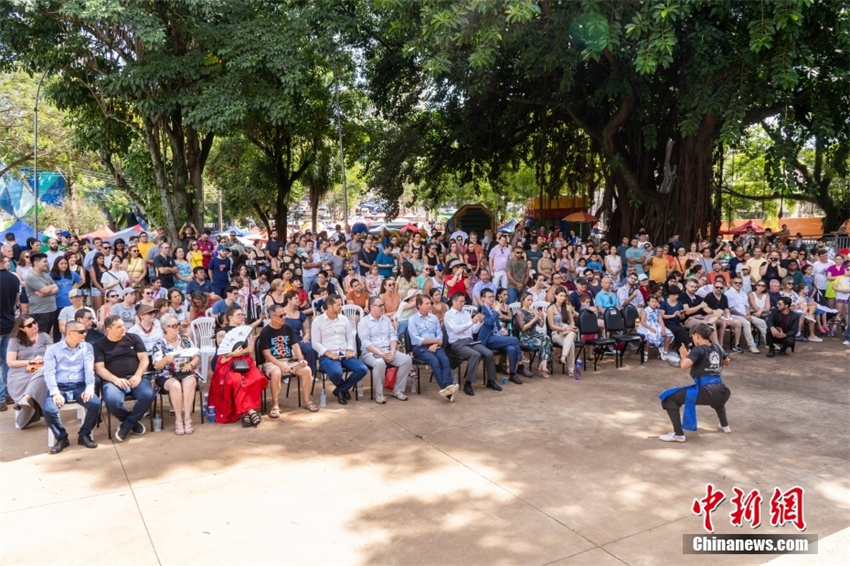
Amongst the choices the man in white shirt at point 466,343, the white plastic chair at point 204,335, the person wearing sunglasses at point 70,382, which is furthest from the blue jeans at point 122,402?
the man in white shirt at point 466,343

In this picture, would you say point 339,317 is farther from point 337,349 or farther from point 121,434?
point 121,434

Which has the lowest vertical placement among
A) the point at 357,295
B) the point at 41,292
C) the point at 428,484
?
the point at 428,484

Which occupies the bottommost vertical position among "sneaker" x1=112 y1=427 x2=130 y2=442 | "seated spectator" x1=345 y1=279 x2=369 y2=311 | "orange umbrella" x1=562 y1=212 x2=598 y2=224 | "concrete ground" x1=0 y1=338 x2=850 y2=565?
"concrete ground" x1=0 y1=338 x2=850 y2=565

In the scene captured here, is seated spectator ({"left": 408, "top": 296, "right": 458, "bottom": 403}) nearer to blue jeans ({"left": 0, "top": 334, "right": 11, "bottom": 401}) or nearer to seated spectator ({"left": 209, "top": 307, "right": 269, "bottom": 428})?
seated spectator ({"left": 209, "top": 307, "right": 269, "bottom": 428})

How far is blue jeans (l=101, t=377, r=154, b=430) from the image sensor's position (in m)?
6.88

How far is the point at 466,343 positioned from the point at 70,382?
15.1 feet

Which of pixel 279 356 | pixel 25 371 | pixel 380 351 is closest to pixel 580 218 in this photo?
pixel 380 351

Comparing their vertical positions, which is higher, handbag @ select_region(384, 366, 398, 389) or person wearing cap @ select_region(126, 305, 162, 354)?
person wearing cap @ select_region(126, 305, 162, 354)

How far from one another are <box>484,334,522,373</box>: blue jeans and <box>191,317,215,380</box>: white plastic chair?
358 centimetres

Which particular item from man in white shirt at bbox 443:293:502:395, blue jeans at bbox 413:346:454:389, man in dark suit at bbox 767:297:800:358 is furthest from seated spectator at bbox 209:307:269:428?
man in dark suit at bbox 767:297:800:358

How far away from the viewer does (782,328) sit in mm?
11195

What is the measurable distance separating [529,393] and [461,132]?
14.5 metres

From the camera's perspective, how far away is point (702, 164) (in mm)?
17562

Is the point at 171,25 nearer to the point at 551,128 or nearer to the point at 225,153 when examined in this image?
the point at 551,128
